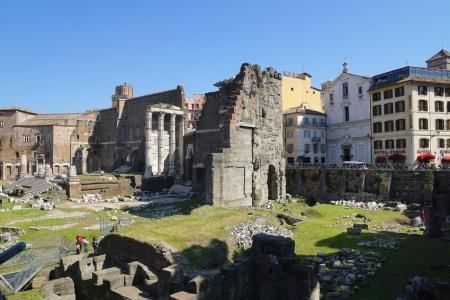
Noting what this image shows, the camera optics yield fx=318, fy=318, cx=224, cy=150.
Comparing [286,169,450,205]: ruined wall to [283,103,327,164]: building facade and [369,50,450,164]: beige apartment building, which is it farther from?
[283,103,327,164]: building facade

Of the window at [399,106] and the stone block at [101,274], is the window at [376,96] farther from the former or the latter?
the stone block at [101,274]

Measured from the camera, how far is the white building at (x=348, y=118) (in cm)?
3856

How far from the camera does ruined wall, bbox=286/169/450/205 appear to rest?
25641 millimetres

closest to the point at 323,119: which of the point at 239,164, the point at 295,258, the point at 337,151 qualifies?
the point at 337,151

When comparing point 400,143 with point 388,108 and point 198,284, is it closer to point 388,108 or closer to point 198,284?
point 388,108

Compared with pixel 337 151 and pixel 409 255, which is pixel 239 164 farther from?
pixel 337 151

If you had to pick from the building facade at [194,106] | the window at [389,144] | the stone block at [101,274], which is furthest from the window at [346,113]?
the building facade at [194,106]

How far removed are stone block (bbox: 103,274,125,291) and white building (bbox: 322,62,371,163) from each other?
34.2 m

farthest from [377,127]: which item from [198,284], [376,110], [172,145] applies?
[198,284]

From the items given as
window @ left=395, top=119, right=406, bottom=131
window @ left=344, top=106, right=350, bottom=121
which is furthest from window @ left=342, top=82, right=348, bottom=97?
window @ left=395, top=119, right=406, bottom=131

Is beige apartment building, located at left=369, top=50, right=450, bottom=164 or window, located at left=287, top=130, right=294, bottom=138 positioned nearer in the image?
beige apartment building, located at left=369, top=50, right=450, bottom=164

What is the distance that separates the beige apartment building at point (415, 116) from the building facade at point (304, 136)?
9.20 metres

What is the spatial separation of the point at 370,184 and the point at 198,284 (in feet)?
81.3

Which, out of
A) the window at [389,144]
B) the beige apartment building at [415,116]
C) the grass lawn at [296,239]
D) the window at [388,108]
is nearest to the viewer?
the grass lawn at [296,239]
